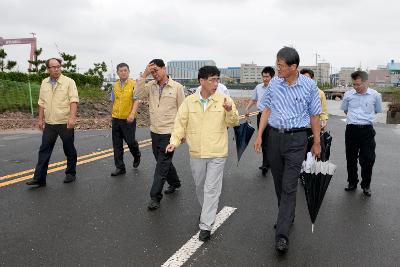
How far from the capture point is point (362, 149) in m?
5.55

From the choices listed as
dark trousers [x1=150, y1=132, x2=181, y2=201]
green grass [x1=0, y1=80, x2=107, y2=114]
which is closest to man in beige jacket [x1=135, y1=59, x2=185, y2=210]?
dark trousers [x1=150, y1=132, x2=181, y2=201]

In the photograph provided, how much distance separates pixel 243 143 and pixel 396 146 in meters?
6.53

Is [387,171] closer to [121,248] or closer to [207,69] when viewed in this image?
[207,69]

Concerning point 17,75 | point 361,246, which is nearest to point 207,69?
point 361,246

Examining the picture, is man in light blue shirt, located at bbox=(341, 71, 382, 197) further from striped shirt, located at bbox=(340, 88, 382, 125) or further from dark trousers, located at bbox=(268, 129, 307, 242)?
dark trousers, located at bbox=(268, 129, 307, 242)

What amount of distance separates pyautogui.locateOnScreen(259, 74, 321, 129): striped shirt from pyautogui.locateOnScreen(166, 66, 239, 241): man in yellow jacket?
1.49ft

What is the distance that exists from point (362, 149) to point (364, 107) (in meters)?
0.61

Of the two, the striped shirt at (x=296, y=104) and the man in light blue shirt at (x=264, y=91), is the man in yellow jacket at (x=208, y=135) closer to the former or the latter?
the striped shirt at (x=296, y=104)

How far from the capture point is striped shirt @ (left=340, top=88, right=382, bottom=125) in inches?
216

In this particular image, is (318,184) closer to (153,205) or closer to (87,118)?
(153,205)

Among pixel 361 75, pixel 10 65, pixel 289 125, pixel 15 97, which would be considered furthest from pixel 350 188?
pixel 10 65

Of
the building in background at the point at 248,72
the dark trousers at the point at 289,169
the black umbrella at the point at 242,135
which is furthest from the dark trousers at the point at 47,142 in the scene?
the building in background at the point at 248,72

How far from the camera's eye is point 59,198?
514 centimetres

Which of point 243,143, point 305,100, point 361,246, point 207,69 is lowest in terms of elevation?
point 361,246
